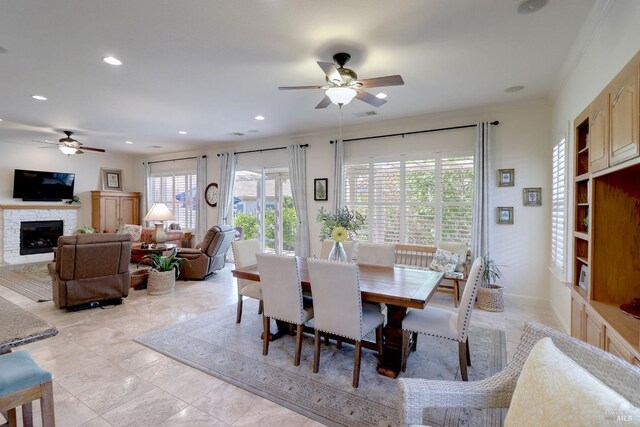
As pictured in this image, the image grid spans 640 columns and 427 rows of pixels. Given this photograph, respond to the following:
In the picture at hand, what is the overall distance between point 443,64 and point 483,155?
184 cm

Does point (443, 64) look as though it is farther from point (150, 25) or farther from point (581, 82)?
point (150, 25)

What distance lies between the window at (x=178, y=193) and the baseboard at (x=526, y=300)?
22.7 ft

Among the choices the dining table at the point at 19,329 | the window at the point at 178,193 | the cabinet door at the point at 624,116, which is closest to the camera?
the dining table at the point at 19,329

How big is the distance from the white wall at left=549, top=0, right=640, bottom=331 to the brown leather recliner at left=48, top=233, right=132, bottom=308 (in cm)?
527

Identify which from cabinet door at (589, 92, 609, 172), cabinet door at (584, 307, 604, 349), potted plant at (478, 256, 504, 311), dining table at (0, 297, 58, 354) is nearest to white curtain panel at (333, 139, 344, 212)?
potted plant at (478, 256, 504, 311)

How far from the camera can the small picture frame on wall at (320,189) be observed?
5.89 metres

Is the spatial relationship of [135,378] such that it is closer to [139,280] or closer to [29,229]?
[139,280]

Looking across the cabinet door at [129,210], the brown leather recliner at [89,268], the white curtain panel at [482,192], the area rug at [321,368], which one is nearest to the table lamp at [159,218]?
the brown leather recliner at [89,268]

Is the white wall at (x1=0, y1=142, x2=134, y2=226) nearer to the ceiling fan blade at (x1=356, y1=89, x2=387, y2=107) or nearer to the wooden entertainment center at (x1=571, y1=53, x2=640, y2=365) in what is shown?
the ceiling fan blade at (x1=356, y1=89, x2=387, y2=107)

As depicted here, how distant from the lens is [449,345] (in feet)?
10.1

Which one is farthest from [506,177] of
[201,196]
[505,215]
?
[201,196]

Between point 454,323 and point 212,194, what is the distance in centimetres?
630

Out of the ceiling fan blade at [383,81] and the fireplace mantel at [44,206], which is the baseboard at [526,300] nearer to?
→ the ceiling fan blade at [383,81]

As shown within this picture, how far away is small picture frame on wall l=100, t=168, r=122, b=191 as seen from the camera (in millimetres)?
8445
